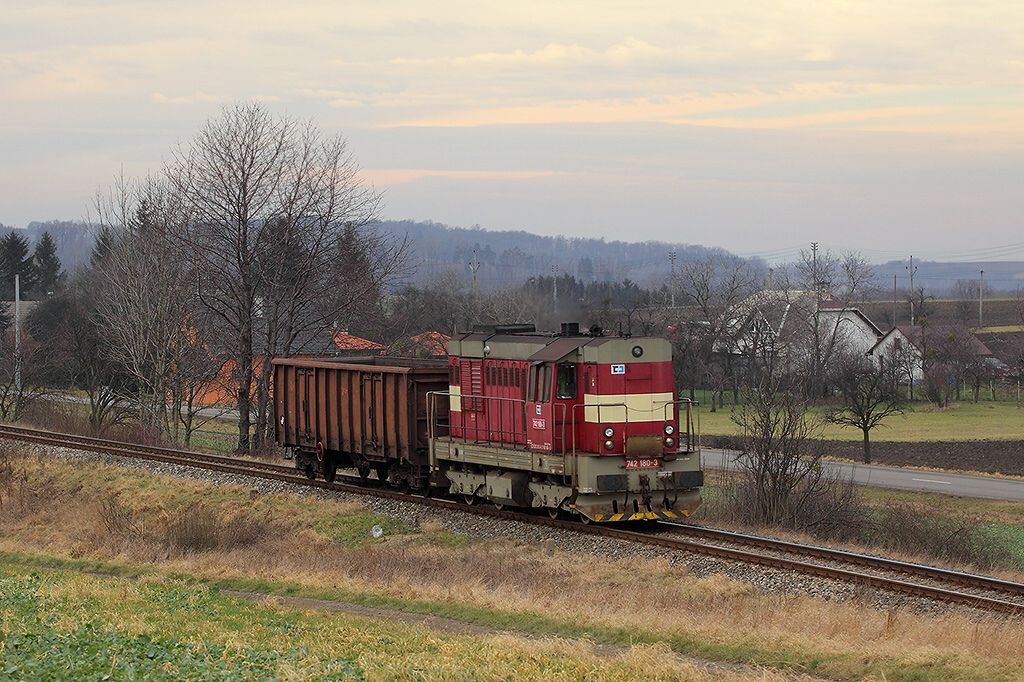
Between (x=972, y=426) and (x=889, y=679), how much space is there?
6172 cm

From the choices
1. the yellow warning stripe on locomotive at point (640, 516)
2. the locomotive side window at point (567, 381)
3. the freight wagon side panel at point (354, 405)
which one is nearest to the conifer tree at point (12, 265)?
the freight wagon side panel at point (354, 405)

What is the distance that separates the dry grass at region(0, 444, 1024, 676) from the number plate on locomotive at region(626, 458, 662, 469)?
80.2 inches

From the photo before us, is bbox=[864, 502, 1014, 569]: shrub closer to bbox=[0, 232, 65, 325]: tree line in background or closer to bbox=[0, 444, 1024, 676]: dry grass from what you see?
bbox=[0, 444, 1024, 676]: dry grass

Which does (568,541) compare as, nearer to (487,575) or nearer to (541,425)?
(541,425)

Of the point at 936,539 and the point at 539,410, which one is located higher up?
the point at 539,410

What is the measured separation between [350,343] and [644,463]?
30447 millimetres

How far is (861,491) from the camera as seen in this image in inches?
1687

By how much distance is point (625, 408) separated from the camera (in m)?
21.4

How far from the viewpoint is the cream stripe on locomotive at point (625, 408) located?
69.9 feet

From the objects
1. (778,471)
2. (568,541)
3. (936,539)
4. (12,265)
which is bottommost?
(936,539)

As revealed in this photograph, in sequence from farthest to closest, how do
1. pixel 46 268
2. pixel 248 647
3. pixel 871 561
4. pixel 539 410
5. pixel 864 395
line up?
pixel 46 268 → pixel 864 395 → pixel 539 410 → pixel 871 561 → pixel 248 647

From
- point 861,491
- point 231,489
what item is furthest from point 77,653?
point 861,491

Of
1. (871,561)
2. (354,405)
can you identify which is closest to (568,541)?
(871,561)

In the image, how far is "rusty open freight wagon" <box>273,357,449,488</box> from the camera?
25.6m
